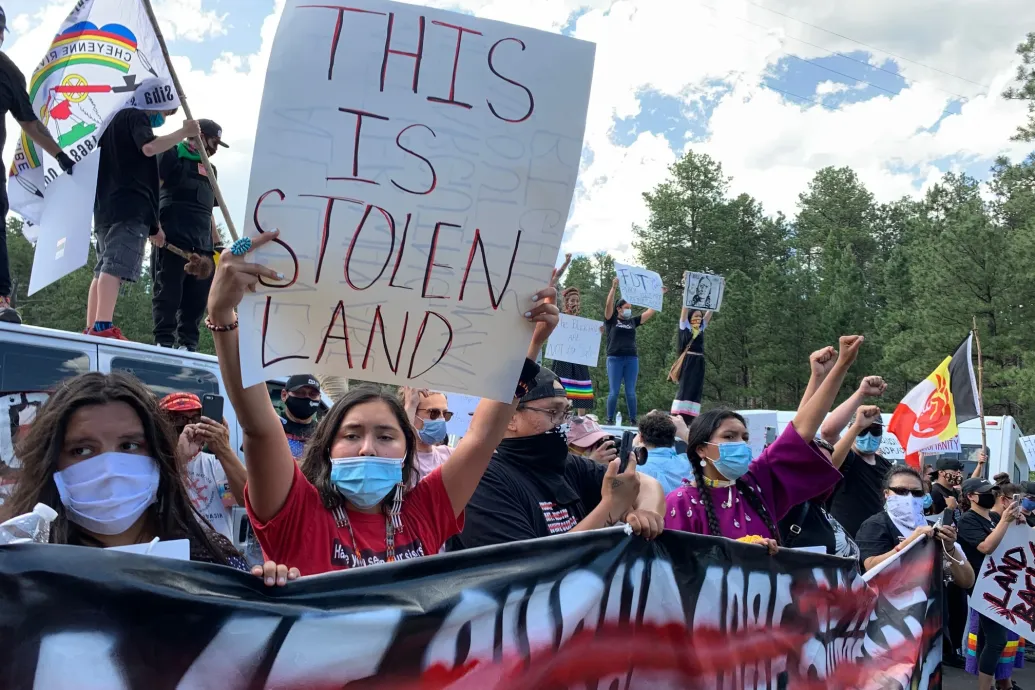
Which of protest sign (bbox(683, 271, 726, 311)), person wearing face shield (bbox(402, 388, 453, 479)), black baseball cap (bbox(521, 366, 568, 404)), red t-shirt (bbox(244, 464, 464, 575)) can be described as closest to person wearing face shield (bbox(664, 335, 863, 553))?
black baseball cap (bbox(521, 366, 568, 404))

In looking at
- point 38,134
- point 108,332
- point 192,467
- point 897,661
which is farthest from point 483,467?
point 38,134

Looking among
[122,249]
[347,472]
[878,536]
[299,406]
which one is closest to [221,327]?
[347,472]

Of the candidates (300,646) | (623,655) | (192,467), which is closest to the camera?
(300,646)

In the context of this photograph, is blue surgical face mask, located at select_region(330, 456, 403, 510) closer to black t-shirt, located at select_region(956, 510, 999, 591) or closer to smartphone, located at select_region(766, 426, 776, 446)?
black t-shirt, located at select_region(956, 510, 999, 591)

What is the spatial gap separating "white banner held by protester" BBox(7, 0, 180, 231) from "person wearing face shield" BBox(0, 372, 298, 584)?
251 centimetres

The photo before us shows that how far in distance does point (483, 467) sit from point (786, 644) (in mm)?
1276

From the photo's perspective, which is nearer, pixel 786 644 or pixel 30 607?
pixel 30 607

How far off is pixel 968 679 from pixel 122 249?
24.9 ft

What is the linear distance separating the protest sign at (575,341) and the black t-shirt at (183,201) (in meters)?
4.51

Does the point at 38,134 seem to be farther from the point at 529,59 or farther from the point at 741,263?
the point at 741,263

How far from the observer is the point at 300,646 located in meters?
1.82

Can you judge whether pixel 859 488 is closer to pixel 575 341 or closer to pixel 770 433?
pixel 575 341

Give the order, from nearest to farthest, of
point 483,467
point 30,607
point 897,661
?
point 30,607 < point 483,467 < point 897,661

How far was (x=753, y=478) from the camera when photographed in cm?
371
